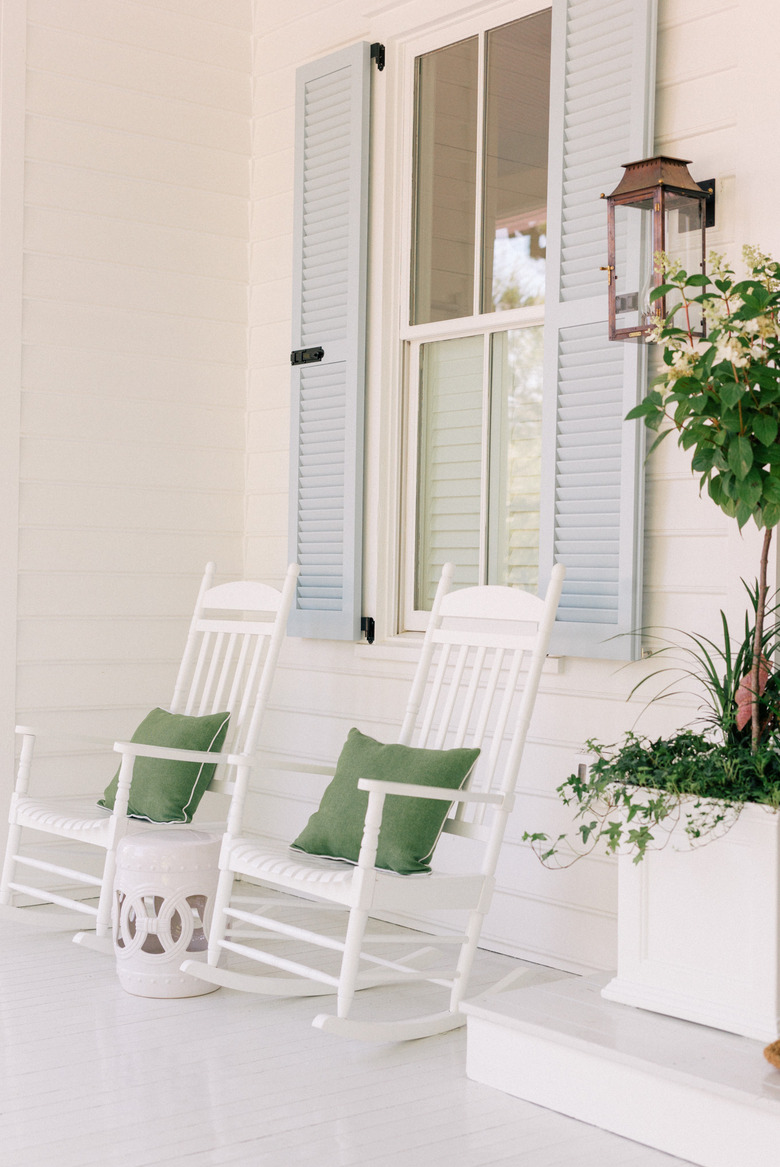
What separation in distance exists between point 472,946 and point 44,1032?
105 centimetres

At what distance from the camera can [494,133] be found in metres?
4.01

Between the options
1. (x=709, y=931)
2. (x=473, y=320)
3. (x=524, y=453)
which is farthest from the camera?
(x=473, y=320)

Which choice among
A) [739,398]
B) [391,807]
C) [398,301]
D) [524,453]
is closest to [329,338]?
[398,301]

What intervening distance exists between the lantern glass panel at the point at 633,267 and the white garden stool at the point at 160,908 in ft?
5.79

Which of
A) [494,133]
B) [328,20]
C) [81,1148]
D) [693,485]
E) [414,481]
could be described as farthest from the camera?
[328,20]

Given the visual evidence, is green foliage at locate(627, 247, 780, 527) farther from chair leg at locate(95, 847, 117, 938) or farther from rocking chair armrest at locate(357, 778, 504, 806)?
chair leg at locate(95, 847, 117, 938)

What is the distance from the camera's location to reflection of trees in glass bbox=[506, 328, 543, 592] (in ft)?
12.7

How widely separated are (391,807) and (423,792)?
0.87ft

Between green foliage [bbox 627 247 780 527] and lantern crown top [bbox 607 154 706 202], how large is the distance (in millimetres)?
484

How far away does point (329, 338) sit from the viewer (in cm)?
446

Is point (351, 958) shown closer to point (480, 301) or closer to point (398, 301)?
point (480, 301)

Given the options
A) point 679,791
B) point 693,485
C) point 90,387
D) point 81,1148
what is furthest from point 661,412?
point 90,387

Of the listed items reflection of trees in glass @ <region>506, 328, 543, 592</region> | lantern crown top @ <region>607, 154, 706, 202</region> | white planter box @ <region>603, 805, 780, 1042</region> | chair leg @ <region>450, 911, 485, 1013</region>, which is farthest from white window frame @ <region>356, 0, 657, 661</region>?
white planter box @ <region>603, 805, 780, 1042</region>

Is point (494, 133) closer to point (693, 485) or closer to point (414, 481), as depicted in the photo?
point (414, 481)
